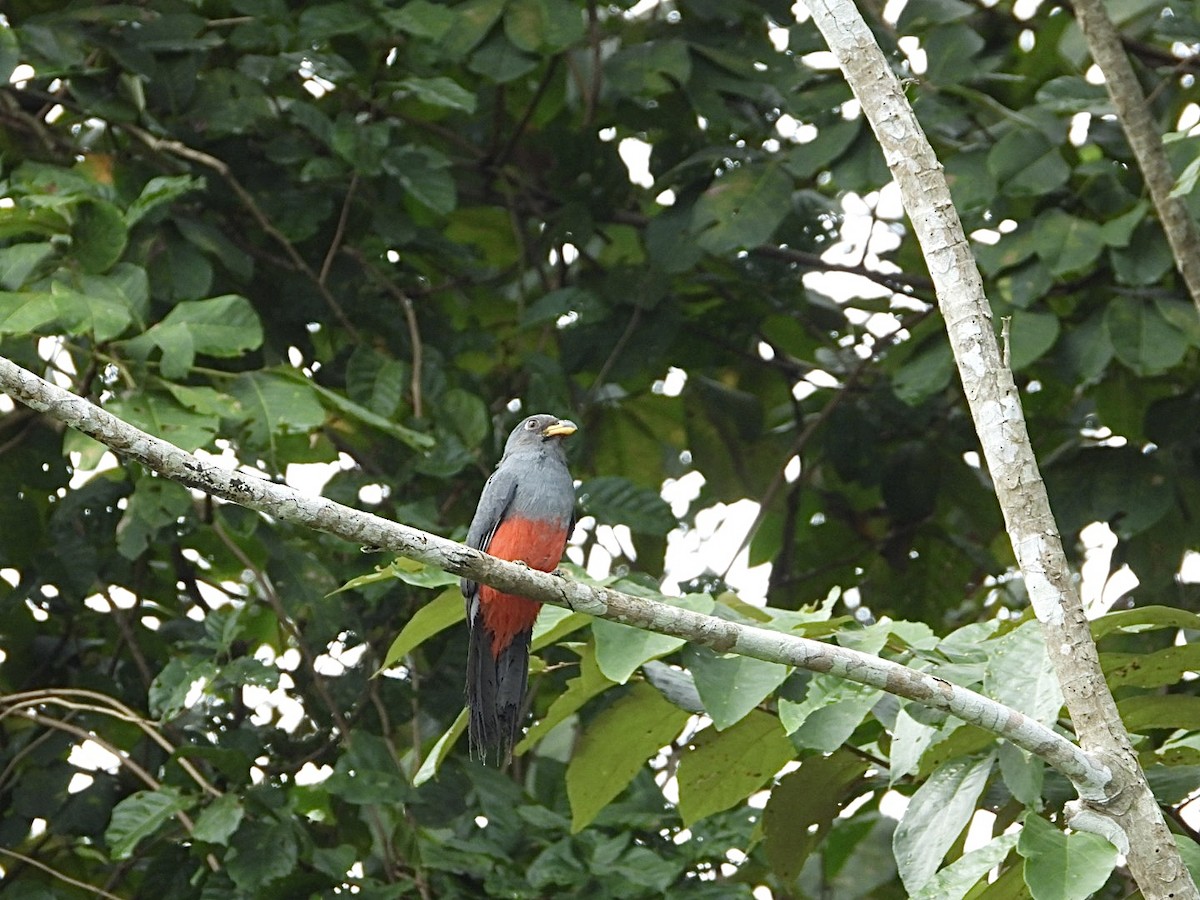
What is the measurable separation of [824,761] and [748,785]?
0.21m

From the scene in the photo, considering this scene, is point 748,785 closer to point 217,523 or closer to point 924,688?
point 924,688

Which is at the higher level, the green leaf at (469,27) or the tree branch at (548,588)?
the green leaf at (469,27)

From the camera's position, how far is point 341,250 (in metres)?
5.34

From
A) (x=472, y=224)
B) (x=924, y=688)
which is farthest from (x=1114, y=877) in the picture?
(x=472, y=224)

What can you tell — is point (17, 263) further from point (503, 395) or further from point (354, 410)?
point (503, 395)

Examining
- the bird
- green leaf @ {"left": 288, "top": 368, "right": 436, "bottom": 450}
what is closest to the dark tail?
the bird

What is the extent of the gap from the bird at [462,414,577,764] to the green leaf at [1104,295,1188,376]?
1800 millimetres

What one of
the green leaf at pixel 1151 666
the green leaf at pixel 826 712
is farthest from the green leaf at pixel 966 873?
the green leaf at pixel 1151 666

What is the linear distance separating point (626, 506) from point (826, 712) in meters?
1.69

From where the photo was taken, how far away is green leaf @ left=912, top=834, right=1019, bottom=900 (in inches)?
115

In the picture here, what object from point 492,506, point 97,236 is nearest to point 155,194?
point 97,236

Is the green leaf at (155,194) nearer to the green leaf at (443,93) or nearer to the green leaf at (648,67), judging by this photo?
the green leaf at (443,93)

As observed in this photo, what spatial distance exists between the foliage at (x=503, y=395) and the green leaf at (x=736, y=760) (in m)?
0.01

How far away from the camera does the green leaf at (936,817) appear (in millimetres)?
3078
